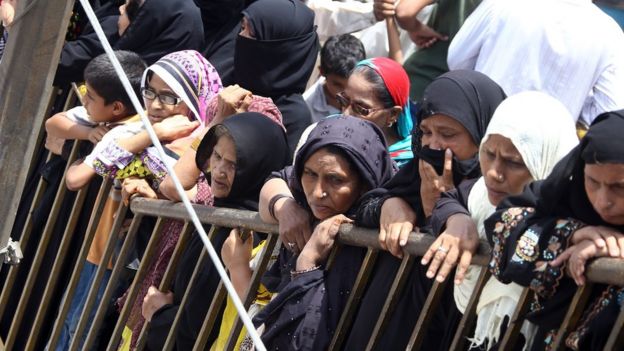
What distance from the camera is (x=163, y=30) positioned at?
6.58m

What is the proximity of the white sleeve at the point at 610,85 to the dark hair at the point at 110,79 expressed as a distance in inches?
86.7

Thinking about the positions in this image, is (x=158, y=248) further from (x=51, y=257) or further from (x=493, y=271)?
(x=493, y=271)

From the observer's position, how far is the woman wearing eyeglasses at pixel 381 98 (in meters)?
5.11

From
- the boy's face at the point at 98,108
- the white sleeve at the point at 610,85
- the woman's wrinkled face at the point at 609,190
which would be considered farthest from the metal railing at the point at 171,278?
the white sleeve at the point at 610,85

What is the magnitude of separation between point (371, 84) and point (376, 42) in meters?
1.33

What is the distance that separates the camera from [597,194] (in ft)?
10.6

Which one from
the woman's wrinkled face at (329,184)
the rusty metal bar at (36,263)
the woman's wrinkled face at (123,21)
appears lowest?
the rusty metal bar at (36,263)

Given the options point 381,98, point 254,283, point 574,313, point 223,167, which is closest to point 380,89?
point 381,98

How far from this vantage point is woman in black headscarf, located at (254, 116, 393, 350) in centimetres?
420

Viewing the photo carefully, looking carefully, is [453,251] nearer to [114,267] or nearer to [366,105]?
[366,105]

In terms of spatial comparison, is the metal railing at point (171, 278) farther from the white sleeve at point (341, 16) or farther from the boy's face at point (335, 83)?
the white sleeve at point (341, 16)

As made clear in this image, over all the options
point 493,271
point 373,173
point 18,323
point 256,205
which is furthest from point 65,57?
point 493,271

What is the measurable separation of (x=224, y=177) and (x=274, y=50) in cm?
100

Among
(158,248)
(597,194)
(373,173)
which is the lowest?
(158,248)
